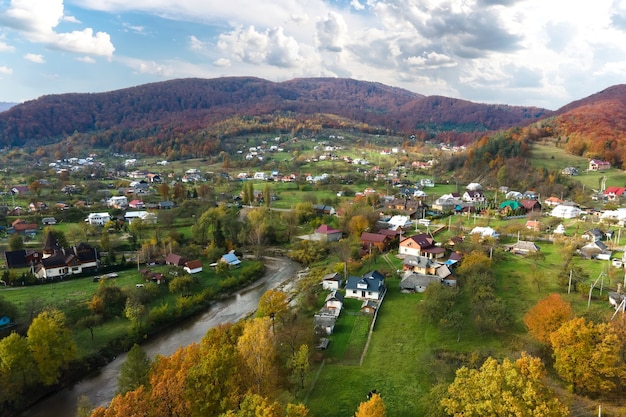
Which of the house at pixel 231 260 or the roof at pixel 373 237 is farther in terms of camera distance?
the roof at pixel 373 237

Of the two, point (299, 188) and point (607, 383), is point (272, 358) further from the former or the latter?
point (299, 188)

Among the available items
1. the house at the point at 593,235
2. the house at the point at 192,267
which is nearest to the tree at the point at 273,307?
the house at the point at 192,267

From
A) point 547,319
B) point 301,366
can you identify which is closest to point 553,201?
point 547,319

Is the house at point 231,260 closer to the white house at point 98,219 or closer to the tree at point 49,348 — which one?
the tree at point 49,348

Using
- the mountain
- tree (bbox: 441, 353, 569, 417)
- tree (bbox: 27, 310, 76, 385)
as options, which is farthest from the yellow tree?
the mountain

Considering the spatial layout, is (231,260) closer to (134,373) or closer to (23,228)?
(134,373)

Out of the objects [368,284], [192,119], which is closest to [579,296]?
[368,284]
